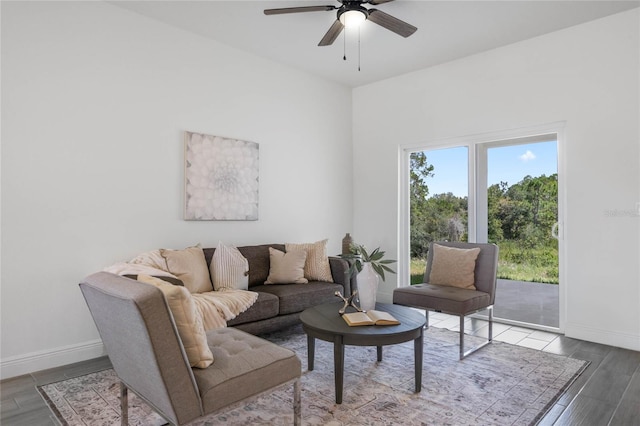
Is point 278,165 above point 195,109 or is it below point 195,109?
below

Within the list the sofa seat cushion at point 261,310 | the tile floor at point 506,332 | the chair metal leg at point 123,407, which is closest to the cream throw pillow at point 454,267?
the tile floor at point 506,332

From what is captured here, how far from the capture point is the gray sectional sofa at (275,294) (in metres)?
3.24

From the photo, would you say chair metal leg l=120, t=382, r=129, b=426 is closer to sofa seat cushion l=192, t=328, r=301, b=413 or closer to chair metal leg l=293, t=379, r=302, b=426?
sofa seat cushion l=192, t=328, r=301, b=413

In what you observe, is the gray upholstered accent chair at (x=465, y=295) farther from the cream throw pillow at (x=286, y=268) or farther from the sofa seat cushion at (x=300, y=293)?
the cream throw pillow at (x=286, y=268)

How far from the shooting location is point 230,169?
4.13m

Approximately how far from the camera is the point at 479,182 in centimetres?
455

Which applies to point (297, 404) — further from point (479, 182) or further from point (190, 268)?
point (479, 182)

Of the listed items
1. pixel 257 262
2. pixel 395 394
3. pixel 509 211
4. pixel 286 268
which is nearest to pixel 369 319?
→ pixel 395 394

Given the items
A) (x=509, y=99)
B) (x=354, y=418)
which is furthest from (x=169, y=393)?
(x=509, y=99)

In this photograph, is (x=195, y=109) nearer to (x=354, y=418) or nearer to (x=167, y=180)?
(x=167, y=180)

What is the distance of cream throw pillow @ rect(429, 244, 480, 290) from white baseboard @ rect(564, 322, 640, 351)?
1081 mm

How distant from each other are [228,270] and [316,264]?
0.99 meters

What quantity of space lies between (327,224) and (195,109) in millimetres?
2296

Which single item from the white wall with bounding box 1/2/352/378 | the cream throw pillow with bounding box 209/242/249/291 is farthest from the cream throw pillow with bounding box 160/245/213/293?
the white wall with bounding box 1/2/352/378
